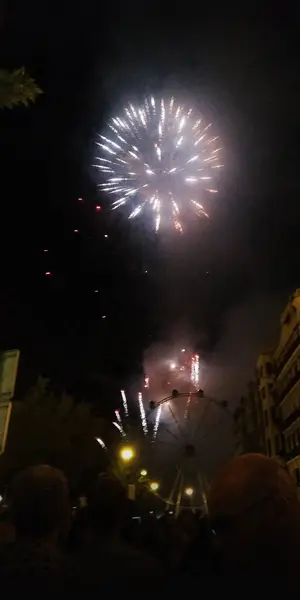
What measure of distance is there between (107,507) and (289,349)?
1158 inches

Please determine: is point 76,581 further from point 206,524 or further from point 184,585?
point 206,524

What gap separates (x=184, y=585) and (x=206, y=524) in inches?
13.2

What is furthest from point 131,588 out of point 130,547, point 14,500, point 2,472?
point 2,472

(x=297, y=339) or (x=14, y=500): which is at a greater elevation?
(x=297, y=339)

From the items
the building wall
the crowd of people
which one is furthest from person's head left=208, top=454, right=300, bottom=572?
the building wall

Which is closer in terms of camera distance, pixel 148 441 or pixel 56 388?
pixel 56 388

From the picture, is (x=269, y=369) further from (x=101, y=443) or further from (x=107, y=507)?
(x=107, y=507)

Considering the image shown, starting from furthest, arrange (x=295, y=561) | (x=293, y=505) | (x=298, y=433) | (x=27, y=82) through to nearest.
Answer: (x=298, y=433) → (x=27, y=82) → (x=293, y=505) → (x=295, y=561)

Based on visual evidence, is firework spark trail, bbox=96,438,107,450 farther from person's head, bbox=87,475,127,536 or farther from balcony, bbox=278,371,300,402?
person's head, bbox=87,475,127,536

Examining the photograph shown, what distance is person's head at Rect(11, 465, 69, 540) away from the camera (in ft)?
9.57

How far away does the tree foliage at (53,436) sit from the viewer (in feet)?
55.3

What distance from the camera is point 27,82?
532 centimetres

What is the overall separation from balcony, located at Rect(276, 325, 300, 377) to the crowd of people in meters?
25.8

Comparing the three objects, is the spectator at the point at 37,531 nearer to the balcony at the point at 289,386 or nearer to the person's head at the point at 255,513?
the person's head at the point at 255,513
